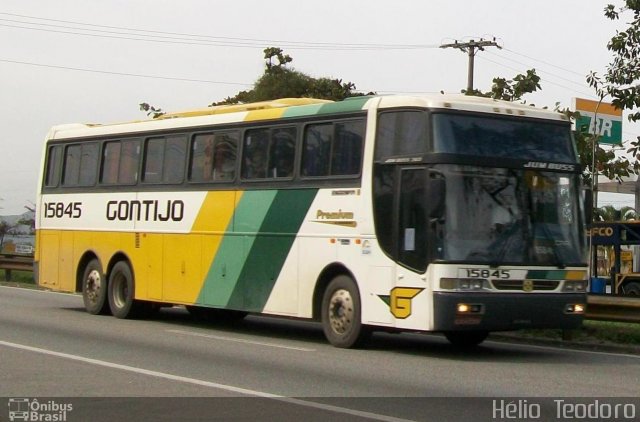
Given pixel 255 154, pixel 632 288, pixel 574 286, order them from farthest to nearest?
pixel 632 288 → pixel 255 154 → pixel 574 286

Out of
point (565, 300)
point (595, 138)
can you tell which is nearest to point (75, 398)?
point (565, 300)

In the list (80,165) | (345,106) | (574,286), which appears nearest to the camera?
(574,286)

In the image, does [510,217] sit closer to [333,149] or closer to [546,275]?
[546,275]

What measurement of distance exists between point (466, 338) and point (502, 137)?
3162mm

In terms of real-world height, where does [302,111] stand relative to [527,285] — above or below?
above

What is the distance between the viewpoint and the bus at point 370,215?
14625 millimetres

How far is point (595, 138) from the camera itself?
2805 cm

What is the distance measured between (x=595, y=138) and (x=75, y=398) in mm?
19818

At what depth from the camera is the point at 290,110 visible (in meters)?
17.2

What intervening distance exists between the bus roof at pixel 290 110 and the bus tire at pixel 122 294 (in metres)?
2.52

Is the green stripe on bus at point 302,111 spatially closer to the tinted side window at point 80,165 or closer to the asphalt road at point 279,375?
the asphalt road at point 279,375

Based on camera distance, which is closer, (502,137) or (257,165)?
(502,137)

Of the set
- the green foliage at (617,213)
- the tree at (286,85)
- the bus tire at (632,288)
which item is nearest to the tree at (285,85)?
the tree at (286,85)

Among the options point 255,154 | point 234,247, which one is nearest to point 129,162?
point 234,247
